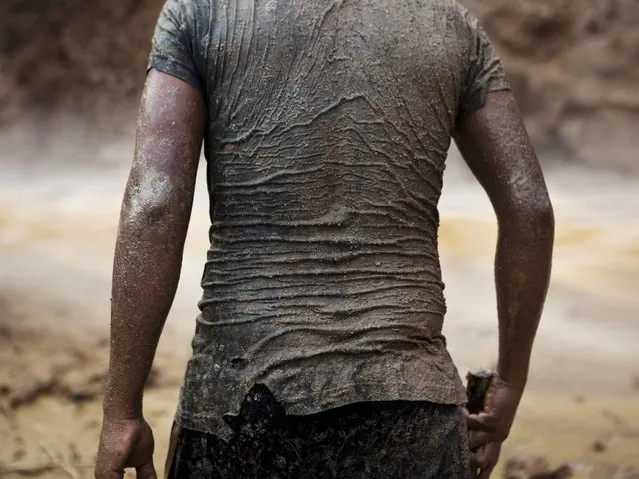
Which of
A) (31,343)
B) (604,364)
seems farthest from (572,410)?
(31,343)

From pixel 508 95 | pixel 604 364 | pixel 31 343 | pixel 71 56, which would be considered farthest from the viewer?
pixel 71 56

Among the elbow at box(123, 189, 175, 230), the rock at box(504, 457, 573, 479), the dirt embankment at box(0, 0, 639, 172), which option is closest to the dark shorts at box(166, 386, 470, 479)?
the elbow at box(123, 189, 175, 230)

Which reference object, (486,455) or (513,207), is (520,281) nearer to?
(513,207)

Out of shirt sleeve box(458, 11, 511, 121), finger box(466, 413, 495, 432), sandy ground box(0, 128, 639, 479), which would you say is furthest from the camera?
sandy ground box(0, 128, 639, 479)

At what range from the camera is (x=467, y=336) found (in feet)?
15.3

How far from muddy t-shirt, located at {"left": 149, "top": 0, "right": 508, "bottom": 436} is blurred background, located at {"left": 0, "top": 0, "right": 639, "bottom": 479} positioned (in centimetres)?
226

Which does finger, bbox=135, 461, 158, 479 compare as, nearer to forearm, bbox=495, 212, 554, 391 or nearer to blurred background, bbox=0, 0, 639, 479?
forearm, bbox=495, 212, 554, 391

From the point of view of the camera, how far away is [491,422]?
2.06m

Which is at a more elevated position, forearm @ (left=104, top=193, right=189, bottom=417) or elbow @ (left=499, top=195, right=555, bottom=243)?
elbow @ (left=499, top=195, right=555, bottom=243)

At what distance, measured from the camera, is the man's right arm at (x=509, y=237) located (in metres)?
1.90

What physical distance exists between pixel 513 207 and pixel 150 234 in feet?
2.03

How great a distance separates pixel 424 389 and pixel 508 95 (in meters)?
0.53

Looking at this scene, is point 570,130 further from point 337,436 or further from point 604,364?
point 337,436

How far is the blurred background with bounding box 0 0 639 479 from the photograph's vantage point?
13.8 ft
